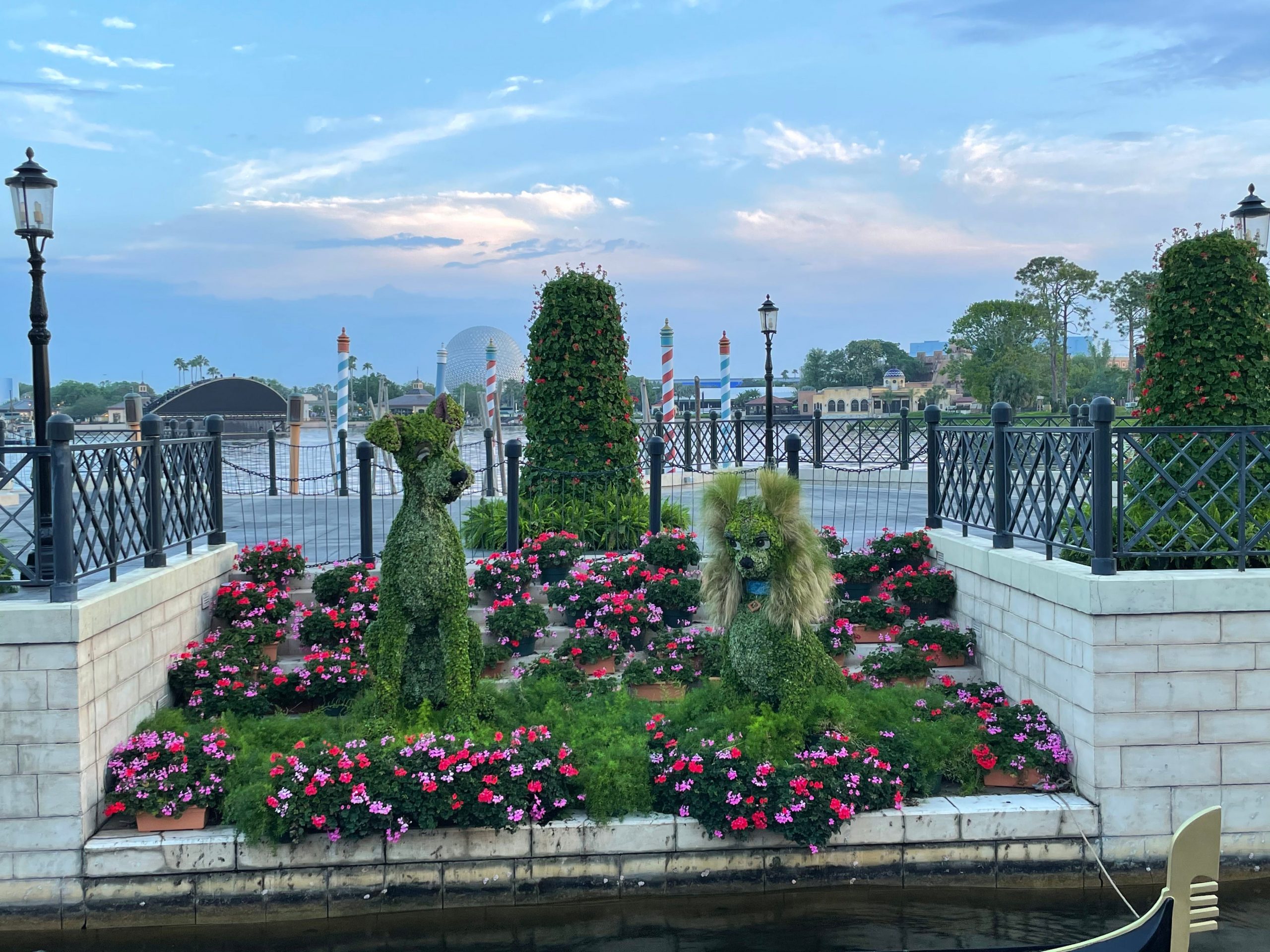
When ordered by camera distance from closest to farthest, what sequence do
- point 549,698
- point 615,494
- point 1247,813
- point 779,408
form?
point 1247,813 < point 549,698 < point 615,494 < point 779,408

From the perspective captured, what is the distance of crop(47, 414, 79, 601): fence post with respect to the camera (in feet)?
18.0

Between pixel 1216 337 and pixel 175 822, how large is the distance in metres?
7.27

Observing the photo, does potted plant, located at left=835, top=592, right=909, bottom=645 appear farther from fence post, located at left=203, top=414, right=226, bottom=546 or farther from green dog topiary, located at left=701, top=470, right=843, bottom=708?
fence post, located at left=203, top=414, right=226, bottom=546

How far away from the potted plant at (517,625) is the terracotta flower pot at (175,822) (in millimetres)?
2608

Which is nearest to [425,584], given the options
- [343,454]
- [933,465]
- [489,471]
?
[933,465]

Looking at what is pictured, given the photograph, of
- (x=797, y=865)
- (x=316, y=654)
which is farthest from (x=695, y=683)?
(x=316, y=654)

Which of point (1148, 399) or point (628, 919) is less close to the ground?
point (1148, 399)

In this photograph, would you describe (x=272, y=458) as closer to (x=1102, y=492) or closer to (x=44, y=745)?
(x=44, y=745)

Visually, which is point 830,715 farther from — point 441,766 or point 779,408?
point 779,408

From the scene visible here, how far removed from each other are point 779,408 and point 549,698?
74.0m

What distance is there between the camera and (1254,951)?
479cm

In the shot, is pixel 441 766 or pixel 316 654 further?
pixel 316 654

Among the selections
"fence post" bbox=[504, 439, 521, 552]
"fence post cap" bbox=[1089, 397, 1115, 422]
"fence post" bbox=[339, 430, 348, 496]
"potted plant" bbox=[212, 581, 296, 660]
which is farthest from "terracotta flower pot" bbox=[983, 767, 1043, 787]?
"fence post" bbox=[339, 430, 348, 496]

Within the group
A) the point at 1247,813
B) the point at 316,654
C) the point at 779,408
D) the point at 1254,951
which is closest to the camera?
the point at 1254,951
